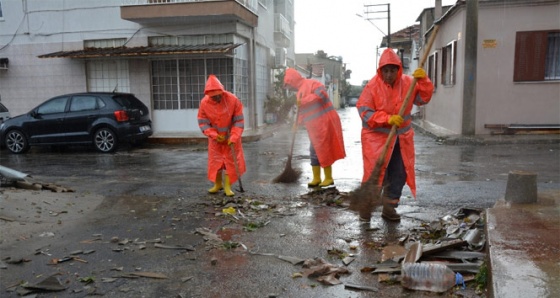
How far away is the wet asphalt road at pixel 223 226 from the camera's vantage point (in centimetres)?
349

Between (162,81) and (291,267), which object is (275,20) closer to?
(162,81)

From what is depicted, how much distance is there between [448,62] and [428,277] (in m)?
13.8

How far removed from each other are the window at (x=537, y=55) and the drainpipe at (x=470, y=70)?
1134 mm

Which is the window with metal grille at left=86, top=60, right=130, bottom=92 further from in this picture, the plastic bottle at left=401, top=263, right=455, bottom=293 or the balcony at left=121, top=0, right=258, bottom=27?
the plastic bottle at left=401, top=263, right=455, bottom=293

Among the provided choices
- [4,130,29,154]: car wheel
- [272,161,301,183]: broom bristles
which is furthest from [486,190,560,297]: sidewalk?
[4,130,29,154]: car wheel

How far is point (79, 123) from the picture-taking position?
11.8m

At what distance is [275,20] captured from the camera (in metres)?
20.6

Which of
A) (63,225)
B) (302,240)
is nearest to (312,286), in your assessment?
(302,240)

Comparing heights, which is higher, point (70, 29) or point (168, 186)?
point (70, 29)

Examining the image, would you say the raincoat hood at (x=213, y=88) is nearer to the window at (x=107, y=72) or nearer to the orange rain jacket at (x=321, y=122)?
the orange rain jacket at (x=321, y=122)

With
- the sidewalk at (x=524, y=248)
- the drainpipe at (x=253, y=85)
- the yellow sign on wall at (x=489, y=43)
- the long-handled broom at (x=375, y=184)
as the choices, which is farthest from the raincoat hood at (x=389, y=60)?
the drainpipe at (x=253, y=85)

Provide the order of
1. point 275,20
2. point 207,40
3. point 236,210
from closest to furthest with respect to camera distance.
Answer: point 236,210, point 207,40, point 275,20

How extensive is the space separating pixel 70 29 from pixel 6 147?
4505mm

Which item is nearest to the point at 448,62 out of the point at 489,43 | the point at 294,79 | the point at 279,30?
the point at 489,43
